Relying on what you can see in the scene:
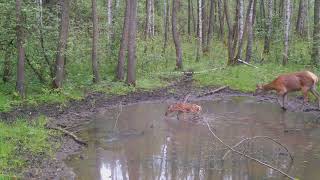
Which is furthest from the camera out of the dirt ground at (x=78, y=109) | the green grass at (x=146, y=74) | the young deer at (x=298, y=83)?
the green grass at (x=146, y=74)

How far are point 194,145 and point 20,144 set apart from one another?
3.99m

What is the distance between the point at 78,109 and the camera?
15.9 meters

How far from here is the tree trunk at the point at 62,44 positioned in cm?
1718

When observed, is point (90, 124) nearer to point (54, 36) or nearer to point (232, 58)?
point (54, 36)

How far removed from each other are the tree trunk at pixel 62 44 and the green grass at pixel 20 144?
4.40 meters

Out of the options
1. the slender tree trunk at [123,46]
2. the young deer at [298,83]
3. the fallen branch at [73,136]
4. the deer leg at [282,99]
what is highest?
the slender tree trunk at [123,46]

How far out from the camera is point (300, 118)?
48.5 feet

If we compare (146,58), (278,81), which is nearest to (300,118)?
(278,81)

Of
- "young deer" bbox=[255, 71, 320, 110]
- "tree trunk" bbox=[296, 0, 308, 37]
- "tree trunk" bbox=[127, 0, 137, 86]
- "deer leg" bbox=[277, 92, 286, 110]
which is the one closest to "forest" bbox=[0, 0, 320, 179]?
"tree trunk" bbox=[127, 0, 137, 86]

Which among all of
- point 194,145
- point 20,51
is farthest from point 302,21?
point 194,145

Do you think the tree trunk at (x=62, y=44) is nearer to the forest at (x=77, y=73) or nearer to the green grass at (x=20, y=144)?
the forest at (x=77, y=73)

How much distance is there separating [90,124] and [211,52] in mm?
19091

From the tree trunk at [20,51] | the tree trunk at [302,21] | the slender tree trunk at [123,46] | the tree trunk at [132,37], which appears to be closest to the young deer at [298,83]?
the tree trunk at [132,37]

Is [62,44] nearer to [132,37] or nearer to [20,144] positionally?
[132,37]
